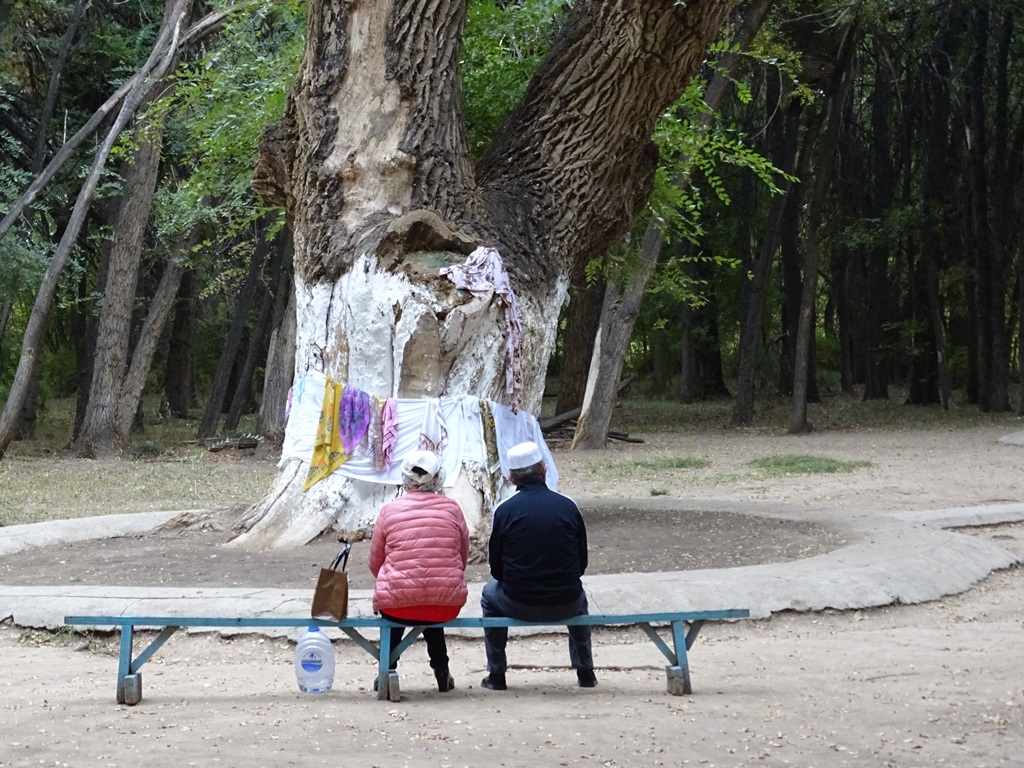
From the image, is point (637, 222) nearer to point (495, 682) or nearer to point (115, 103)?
point (115, 103)

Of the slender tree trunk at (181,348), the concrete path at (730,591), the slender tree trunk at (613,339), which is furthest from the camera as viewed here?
the slender tree trunk at (181,348)

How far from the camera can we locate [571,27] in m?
11.6

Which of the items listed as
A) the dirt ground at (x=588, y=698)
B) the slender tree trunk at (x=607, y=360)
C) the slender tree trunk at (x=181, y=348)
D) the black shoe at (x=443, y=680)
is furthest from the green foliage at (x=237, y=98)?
the slender tree trunk at (x=181, y=348)

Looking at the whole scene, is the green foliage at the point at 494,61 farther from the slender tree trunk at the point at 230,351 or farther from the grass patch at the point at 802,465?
the slender tree trunk at the point at 230,351

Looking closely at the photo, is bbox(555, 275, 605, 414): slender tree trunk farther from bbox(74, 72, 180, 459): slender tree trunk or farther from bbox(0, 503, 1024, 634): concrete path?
bbox(0, 503, 1024, 634): concrete path

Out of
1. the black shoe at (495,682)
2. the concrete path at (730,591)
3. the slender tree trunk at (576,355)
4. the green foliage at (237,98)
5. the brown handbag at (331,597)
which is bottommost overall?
the black shoe at (495,682)

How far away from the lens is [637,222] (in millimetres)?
15203

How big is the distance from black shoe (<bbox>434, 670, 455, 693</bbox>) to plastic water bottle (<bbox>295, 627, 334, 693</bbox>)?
56 cm

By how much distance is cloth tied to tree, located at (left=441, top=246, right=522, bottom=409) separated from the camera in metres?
10.2

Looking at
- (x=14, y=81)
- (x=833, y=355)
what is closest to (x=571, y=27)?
(x=14, y=81)

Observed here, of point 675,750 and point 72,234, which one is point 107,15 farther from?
point 675,750

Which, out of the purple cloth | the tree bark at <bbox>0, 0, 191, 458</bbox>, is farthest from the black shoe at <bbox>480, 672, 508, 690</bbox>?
the tree bark at <bbox>0, 0, 191, 458</bbox>

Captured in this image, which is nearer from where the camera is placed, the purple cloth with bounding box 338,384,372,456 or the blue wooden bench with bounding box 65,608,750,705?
the blue wooden bench with bounding box 65,608,750,705

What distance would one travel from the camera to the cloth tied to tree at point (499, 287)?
10.2 meters
